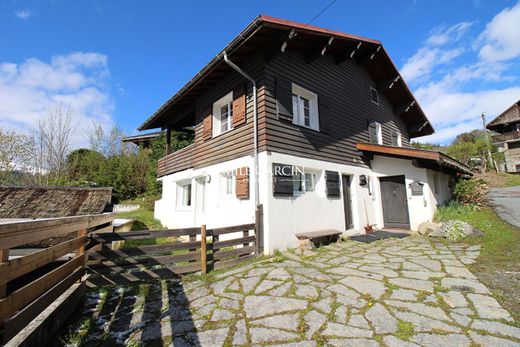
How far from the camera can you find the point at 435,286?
354cm

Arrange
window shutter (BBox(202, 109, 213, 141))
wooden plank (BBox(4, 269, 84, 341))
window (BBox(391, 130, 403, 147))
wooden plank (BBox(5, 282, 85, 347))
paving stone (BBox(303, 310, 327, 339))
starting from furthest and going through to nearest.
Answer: window (BBox(391, 130, 403, 147)), window shutter (BBox(202, 109, 213, 141)), paving stone (BBox(303, 310, 327, 339)), wooden plank (BBox(5, 282, 85, 347)), wooden plank (BBox(4, 269, 84, 341))

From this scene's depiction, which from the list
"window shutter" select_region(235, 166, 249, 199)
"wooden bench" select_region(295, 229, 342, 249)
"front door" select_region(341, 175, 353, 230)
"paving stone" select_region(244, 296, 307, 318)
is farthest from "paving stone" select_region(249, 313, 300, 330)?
"front door" select_region(341, 175, 353, 230)

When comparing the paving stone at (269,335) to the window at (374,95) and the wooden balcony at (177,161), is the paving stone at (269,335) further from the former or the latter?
the window at (374,95)

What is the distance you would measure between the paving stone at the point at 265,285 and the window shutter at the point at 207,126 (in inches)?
211

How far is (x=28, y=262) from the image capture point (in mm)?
2180

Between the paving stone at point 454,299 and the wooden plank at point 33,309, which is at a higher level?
the wooden plank at point 33,309

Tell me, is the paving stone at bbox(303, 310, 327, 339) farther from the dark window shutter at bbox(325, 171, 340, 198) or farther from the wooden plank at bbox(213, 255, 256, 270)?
the dark window shutter at bbox(325, 171, 340, 198)

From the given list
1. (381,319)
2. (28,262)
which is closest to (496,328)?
(381,319)

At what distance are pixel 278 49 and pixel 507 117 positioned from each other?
3807 cm

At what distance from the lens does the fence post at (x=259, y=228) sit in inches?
213

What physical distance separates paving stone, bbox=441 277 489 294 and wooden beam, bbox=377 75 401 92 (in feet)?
31.6

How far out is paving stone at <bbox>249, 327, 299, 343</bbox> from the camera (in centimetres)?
234

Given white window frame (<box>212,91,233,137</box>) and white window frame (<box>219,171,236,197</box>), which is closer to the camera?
white window frame (<box>219,171,236,197</box>)

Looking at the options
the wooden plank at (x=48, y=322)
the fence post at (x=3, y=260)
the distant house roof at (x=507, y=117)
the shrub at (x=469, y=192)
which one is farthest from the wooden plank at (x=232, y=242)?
the distant house roof at (x=507, y=117)
